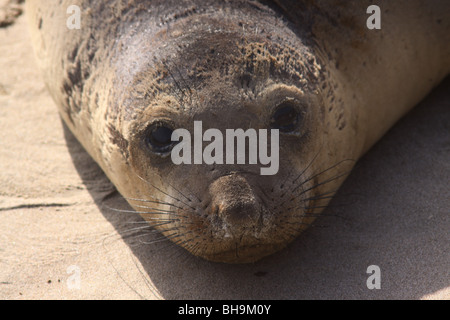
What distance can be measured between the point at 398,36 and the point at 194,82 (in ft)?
4.96

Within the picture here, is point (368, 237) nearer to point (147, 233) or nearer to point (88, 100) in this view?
point (147, 233)

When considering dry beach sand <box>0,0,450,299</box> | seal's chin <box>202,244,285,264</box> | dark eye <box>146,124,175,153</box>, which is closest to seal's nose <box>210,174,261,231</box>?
seal's chin <box>202,244,285,264</box>

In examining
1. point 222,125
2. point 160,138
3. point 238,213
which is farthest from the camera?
point 160,138

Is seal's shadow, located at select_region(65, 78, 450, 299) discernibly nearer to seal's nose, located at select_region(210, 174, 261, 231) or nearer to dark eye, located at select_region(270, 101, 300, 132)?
seal's nose, located at select_region(210, 174, 261, 231)

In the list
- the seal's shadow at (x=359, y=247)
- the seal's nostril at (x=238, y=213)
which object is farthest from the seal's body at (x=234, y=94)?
the seal's shadow at (x=359, y=247)

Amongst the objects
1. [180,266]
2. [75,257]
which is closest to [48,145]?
[75,257]

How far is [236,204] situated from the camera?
282cm

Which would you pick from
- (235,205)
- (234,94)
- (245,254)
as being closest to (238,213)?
(235,205)

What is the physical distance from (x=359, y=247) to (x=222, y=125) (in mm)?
1015

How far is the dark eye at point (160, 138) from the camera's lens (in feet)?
10.2

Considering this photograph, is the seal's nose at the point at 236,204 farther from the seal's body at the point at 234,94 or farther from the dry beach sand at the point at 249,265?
the dry beach sand at the point at 249,265

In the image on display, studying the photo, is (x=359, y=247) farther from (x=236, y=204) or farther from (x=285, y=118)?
(x=236, y=204)

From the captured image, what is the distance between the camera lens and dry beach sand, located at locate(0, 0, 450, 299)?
3.24 metres
